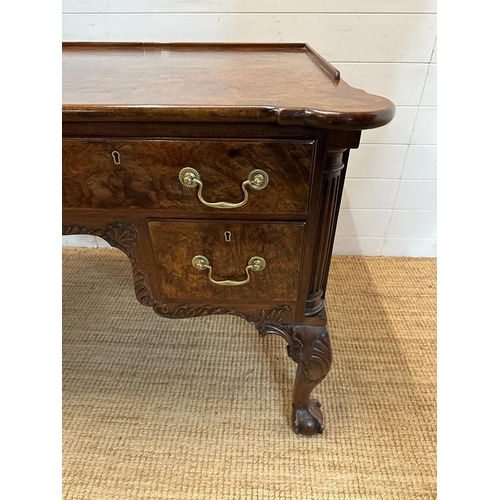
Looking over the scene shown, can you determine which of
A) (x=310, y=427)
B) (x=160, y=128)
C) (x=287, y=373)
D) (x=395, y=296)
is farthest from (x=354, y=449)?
(x=160, y=128)

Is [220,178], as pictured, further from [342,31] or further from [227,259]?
[342,31]

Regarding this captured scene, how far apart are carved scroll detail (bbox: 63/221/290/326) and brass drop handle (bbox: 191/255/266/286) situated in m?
0.08

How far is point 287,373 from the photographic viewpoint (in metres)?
1.17

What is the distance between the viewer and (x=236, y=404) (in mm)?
1091

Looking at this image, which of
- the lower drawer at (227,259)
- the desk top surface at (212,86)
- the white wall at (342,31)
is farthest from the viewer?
the white wall at (342,31)

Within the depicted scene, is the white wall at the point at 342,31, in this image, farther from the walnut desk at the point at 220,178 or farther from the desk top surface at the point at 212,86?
the walnut desk at the point at 220,178

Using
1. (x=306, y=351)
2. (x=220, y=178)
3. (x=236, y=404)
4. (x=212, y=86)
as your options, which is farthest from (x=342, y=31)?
(x=236, y=404)

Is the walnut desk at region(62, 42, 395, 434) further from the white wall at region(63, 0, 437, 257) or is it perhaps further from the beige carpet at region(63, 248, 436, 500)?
the white wall at region(63, 0, 437, 257)

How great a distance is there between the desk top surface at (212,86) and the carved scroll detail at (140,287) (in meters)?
0.21

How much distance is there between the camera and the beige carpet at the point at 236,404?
932 mm

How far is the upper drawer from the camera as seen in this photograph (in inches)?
26.8

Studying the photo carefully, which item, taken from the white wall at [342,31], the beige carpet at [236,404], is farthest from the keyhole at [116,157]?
the white wall at [342,31]

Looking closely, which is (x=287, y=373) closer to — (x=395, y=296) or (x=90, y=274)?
(x=395, y=296)

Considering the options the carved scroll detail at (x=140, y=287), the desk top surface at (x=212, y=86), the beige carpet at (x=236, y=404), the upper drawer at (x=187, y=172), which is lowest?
the beige carpet at (x=236, y=404)
